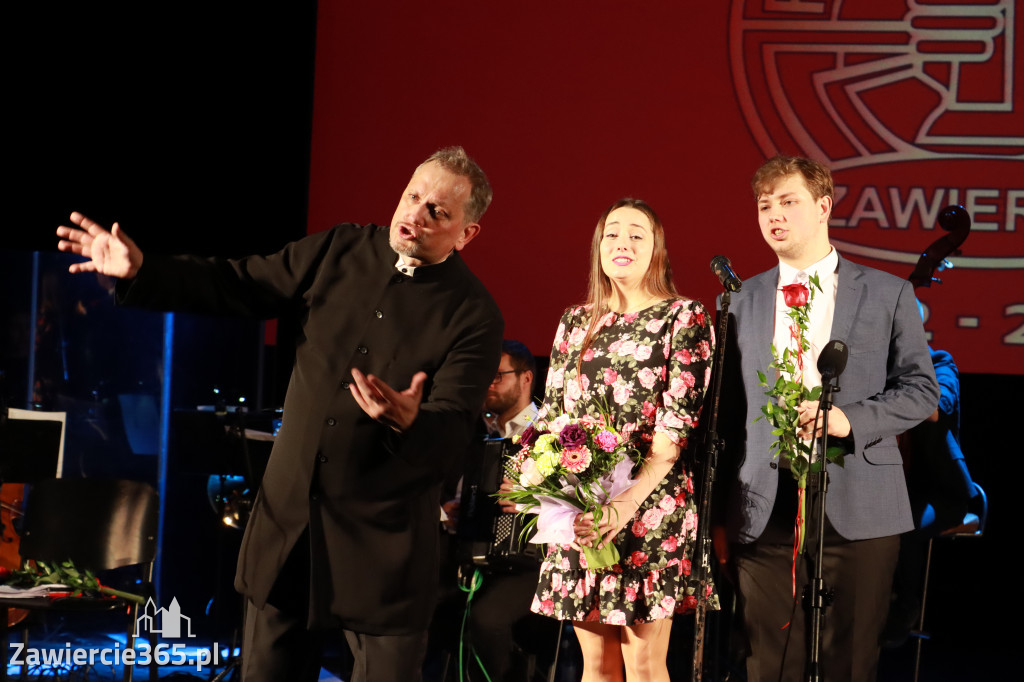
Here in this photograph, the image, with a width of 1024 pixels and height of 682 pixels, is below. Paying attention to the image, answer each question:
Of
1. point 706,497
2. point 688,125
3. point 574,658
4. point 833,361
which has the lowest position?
point 574,658

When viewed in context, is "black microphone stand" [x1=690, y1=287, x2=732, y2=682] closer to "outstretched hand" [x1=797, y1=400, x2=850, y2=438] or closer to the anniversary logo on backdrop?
"outstretched hand" [x1=797, y1=400, x2=850, y2=438]

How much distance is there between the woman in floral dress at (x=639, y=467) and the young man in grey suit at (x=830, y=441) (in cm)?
14

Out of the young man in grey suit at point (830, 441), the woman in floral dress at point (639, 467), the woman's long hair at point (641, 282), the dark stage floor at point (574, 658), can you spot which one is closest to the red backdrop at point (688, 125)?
the dark stage floor at point (574, 658)

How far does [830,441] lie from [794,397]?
182 mm

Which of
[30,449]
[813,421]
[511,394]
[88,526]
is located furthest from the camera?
[30,449]

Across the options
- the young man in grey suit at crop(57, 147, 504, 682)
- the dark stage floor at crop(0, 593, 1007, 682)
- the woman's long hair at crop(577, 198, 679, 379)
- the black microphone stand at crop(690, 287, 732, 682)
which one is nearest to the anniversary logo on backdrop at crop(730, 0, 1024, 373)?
the dark stage floor at crop(0, 593, 1007, 682)

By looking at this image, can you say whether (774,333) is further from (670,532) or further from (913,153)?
(913,153)

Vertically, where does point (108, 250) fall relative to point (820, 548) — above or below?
above

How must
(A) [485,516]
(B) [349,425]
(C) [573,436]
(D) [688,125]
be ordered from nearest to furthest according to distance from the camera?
(B) [349,425]
(C) [573,436]
(A) [485,516]
(D) [688,125]

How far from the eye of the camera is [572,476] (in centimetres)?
287

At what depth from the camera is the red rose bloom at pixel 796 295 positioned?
111 inches

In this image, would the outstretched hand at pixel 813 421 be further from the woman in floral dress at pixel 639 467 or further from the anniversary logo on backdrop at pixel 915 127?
the anniversary logo on backdrop at pixel 915 127

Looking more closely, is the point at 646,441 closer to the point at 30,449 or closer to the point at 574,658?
the point at 574,658

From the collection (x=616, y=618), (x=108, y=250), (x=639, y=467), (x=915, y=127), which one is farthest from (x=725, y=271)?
(x=915, y=127)
